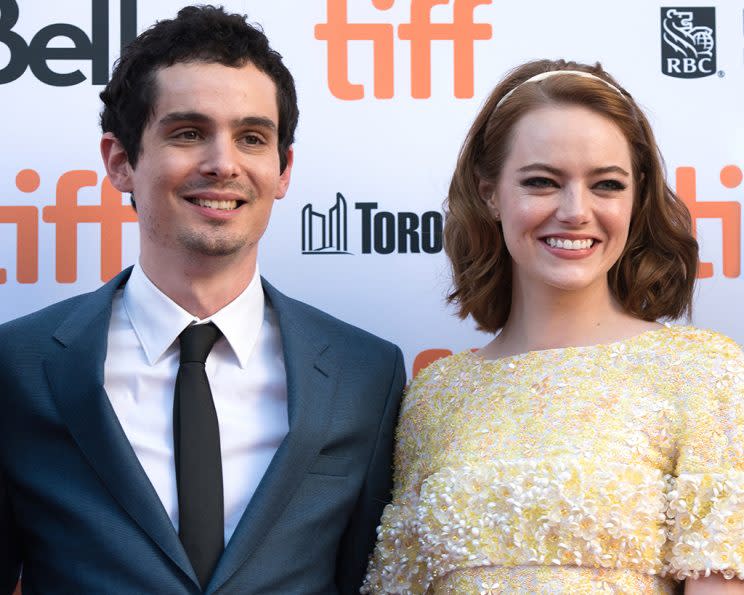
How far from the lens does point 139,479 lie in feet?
5.94

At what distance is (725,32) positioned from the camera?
7.97ft

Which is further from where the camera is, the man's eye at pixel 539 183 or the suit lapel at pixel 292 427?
the man's eye at pixel 539 183

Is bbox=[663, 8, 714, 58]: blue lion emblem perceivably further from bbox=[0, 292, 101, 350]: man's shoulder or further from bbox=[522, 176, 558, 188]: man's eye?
bbox=[0, 292, 101, 350]: man's shoulder

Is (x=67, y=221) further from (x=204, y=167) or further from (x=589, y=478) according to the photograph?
(x=589, y=478)

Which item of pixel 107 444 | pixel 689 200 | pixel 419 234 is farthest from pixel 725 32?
pixel 107 444

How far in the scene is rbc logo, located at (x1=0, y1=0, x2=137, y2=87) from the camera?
2477 mm

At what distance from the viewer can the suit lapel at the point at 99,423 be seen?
179cm

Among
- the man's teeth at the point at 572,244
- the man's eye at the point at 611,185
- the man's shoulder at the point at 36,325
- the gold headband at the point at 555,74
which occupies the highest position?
the gold headband at the point at 555,74

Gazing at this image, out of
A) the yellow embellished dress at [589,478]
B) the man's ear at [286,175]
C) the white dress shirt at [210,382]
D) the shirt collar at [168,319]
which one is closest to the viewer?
the yellow embellished dress at [589,478]

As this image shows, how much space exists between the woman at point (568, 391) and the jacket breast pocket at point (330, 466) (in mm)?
127

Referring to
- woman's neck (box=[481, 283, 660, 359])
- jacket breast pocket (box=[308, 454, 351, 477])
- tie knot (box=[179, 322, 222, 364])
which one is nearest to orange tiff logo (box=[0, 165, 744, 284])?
woman's neck (box=[481, 283, 660, 359])

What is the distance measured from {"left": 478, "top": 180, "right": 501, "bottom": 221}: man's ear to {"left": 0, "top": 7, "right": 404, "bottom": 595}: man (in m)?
0.35

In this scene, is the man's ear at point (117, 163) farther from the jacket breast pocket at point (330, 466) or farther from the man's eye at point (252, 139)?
the jacket breast pocket at point (330, 466)

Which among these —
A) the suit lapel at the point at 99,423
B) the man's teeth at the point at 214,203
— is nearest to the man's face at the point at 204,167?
the man's teeth at the point at 214,203
